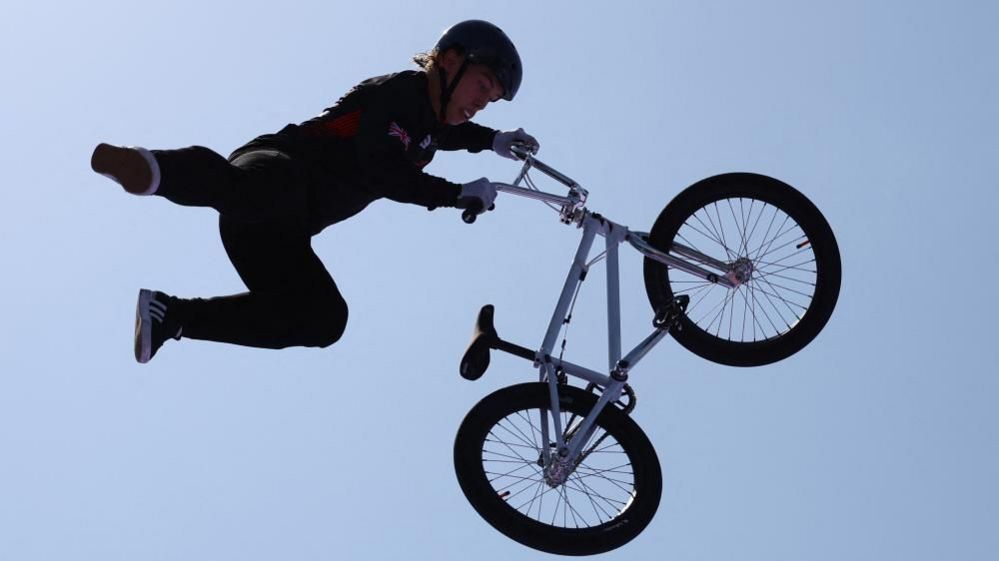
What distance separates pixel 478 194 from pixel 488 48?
0.87 meters

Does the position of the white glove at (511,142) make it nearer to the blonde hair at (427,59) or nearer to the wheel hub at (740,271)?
the blonde hair at (427,59)

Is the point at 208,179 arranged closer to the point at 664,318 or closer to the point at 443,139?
the point at 443,139

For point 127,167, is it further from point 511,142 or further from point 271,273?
point 511,142

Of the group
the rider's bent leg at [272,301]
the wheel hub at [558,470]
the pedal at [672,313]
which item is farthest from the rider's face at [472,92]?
the wheel hub at [558,470]

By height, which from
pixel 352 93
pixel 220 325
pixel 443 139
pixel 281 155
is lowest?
pixel 220 325

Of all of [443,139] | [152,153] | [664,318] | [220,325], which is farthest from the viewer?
[443,139]

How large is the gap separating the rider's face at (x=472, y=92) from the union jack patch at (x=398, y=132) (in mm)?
381

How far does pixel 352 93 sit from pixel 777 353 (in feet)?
9.43

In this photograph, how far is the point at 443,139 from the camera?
30.4 ft

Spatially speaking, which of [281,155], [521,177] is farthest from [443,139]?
[281,155]

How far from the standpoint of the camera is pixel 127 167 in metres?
7.30

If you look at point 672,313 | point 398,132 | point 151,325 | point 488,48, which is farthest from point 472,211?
point 151,325

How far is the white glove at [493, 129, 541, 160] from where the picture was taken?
933 cm

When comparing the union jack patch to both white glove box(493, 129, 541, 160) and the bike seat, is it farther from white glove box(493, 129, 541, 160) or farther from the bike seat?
white glove box(493, 129, 541, 160)
